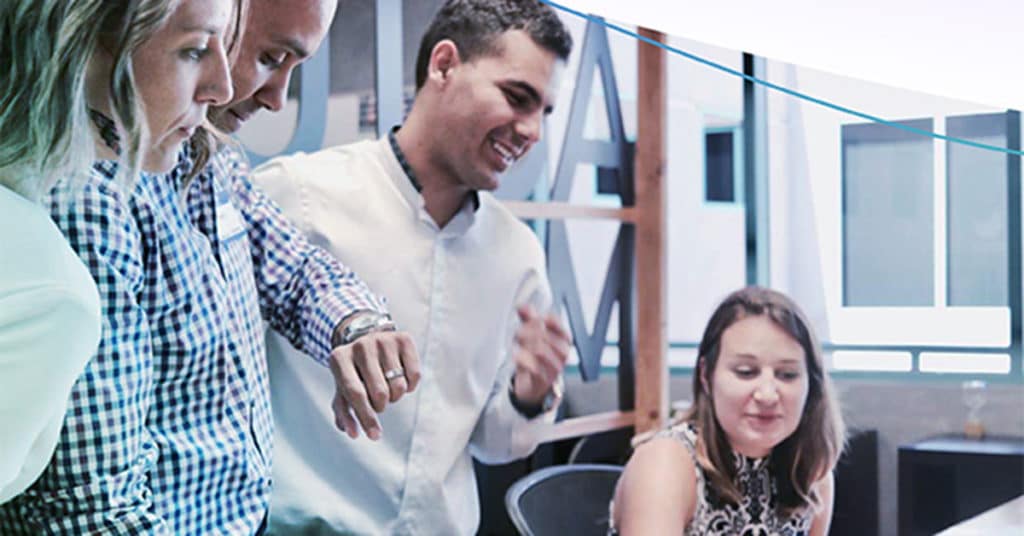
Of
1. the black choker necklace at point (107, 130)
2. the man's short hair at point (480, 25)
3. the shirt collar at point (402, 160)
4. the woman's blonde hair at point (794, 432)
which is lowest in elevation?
the woman's blonde hair at point (794, 432)

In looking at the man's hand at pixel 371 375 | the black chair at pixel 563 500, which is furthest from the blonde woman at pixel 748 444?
the man's hand at pixel 371 375

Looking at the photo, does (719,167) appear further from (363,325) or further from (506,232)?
(363,325)

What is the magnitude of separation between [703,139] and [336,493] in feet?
3.29

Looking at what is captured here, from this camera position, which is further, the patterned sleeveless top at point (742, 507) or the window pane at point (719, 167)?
the window pane at point (719, 167)

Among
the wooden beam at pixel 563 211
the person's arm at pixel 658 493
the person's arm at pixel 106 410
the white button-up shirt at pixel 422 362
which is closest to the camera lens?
the person's arm at pixel 106 410

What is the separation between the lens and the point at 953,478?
5.49 ft

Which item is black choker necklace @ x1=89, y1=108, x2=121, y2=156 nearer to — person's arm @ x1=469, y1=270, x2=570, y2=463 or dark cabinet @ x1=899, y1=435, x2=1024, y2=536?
person's arm @ x1=469, y1=270, x2=570, y2=463

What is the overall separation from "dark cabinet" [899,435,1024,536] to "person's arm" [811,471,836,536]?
170 millimetres

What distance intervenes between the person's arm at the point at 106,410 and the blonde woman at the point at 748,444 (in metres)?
0.79

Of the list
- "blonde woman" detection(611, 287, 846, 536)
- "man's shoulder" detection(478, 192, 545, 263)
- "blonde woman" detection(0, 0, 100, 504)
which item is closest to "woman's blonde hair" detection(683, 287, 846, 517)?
"blonde woman" detection(611, 287, 846, 536)

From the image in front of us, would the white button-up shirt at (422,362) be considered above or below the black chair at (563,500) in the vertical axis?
above

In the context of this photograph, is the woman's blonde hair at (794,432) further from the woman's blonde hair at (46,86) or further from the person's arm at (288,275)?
the woman's blonde hair at (46,86)

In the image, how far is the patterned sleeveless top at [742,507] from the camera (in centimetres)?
148

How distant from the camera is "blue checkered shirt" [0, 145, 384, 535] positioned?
78 cm
